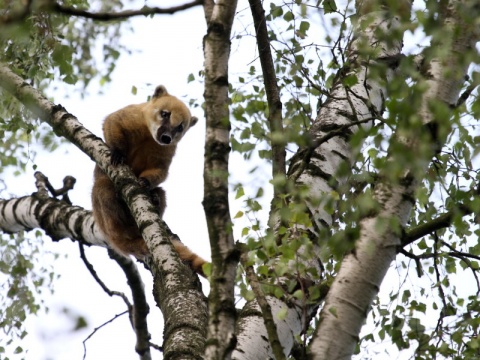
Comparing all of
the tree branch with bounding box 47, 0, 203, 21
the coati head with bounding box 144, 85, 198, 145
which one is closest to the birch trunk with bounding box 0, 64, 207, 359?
the tree branch with bounding box 47, 0, 203, 21

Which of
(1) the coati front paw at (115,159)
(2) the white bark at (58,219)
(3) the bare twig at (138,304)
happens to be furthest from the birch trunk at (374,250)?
(2) the white bark at (58,219)

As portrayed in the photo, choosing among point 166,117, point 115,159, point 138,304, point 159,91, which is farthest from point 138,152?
point 115,159

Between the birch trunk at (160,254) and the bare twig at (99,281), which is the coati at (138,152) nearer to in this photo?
the bare twig at (99,281)

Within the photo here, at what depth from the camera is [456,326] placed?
13.2ft

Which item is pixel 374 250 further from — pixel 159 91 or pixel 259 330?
pixel 159 91

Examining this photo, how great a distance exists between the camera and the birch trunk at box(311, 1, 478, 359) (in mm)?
2898

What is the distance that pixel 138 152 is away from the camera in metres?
8.41

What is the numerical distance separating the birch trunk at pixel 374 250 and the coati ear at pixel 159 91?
6.96 m

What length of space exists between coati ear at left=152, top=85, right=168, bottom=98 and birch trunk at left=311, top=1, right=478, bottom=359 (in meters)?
6.96

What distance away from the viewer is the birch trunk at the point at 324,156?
3.40m

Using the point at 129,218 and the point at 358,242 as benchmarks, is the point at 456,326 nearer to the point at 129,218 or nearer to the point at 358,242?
the point at 358,242

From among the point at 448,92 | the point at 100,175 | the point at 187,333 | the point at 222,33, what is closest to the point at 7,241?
the point at 100,175

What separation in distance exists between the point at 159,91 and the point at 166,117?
102cm

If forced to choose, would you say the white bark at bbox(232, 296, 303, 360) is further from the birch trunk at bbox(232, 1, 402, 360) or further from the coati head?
the coati head
